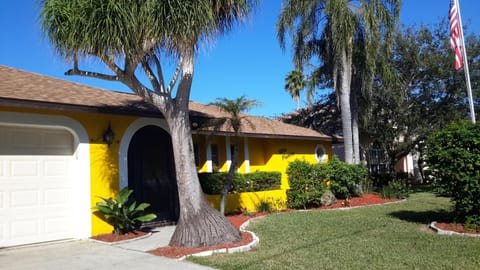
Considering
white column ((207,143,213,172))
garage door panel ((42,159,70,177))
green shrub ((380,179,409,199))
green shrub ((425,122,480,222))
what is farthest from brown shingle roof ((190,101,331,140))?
green shrub ((425,122,480,222))

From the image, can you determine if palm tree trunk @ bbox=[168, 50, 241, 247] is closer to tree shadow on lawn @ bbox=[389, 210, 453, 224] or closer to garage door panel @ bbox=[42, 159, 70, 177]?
garage door panel @ bbox=[42, 159, 70, 177]

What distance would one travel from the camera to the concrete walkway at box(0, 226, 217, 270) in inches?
278

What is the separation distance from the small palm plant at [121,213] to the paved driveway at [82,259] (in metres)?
0.82

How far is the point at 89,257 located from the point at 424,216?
8545 mm

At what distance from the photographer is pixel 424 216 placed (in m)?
11.5

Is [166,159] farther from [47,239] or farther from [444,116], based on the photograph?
[444,116]

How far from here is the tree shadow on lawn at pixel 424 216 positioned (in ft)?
34.3

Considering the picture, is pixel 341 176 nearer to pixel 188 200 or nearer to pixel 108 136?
pixel 188 200

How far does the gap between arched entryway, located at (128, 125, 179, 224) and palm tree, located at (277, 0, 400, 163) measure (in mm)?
8308

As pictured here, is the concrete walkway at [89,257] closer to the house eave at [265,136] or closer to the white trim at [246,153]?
the house eave at [265,136]

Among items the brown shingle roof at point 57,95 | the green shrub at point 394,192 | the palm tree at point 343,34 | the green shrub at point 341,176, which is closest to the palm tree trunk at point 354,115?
the palm tree at point 343,34

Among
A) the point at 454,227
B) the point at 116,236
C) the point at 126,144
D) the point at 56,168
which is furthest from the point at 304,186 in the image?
the point at 56,168

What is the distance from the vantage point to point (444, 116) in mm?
21359

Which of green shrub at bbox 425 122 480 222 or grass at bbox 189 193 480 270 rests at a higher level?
green shrub at bbox 425 122 480 222
